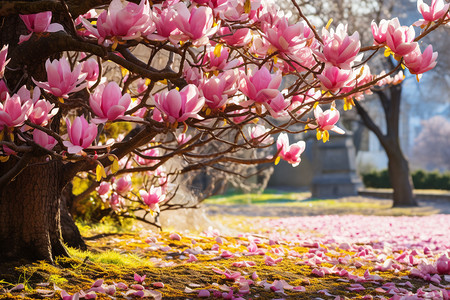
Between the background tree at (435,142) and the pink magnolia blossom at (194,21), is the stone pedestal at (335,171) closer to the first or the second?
the pink magnolia blossom at (194,21)

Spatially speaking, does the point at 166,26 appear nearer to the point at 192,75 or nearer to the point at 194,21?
the point at 194,21

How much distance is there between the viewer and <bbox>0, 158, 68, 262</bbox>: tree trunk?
120 inches

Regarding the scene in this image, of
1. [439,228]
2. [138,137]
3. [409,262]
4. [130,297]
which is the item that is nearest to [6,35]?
[138,137]

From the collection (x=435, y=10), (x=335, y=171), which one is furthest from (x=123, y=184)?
(x=335, y=171)

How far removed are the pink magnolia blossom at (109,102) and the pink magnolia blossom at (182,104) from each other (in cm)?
16

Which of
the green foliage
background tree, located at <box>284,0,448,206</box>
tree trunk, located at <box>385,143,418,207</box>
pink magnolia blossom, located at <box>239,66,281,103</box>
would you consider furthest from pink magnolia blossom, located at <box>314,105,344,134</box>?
the green foliage

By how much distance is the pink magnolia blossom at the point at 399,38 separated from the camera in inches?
87.5

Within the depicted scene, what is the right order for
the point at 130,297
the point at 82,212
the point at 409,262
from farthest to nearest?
the point at 82,212 → the point at 409,262 → the point at 130,297

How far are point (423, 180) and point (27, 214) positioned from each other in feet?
76.5

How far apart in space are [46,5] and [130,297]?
160cm

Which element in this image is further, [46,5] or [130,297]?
[130,297]

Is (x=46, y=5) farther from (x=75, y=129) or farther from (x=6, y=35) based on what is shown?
(x=6, y=35)

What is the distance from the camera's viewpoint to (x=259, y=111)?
2.12 meters

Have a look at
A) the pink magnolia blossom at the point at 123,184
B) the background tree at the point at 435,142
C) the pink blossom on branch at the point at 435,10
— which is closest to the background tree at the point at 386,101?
the pink magnolia blossom at the point at 123,184
